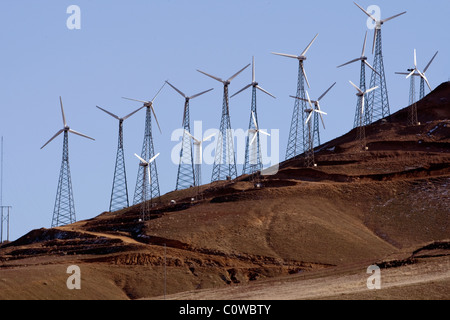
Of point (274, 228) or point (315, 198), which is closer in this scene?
point (274, 228)

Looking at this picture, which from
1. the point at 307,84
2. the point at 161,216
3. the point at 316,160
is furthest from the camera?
the point at 316,160

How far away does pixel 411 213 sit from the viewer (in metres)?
130

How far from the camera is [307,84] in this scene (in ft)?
493

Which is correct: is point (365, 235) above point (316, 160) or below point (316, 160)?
below

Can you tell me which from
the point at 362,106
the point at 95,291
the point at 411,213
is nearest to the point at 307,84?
the point at 362,106

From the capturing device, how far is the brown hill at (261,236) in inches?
4092

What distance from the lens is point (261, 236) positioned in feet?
399

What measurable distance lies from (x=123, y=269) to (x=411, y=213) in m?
41.9

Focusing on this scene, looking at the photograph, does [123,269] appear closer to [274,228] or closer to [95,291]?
[95,291]

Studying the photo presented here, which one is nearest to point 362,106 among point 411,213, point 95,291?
point 411,213

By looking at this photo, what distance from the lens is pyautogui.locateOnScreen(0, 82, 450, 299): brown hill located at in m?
104
